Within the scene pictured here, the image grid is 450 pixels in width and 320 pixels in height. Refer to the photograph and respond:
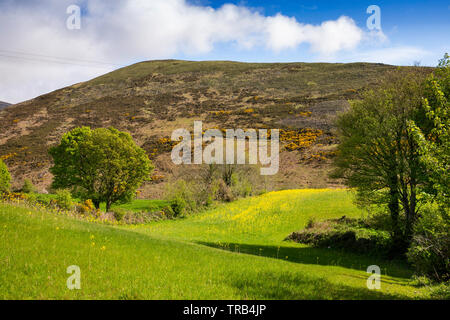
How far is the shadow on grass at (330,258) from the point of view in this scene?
16.2 m

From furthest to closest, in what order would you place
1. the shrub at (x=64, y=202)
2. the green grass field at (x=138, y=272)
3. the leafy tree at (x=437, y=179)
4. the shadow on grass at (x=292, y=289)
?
A: the shrub at (x=64, y=202), the leafy tree at (x=437, y=179), the shadow on grass at (x=292, y=289), the green grass field at (x=138, y=272)

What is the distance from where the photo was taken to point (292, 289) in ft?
26.6

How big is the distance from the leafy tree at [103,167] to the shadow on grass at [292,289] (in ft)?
87.3

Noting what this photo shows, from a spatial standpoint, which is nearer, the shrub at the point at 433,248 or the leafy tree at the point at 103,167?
the shrub at the point at 433,248

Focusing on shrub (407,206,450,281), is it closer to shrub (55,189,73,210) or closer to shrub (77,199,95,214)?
shrub (77,199,95,214)

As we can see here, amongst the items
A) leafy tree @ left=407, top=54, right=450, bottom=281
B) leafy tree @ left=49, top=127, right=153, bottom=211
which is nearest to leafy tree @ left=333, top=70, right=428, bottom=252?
leafy tree @ left=407, top=54, right=450, bottom=281

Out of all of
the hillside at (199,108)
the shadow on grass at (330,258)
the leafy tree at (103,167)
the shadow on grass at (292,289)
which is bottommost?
the shadow on grass at (330,258)

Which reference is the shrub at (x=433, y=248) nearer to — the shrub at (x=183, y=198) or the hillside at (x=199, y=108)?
the shrub at (x=183, y=198)

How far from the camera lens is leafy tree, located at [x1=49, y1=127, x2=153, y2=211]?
107 ft

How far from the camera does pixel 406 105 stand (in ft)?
60.3

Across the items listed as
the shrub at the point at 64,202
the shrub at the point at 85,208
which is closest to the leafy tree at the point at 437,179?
the shrub at the point at 85,208

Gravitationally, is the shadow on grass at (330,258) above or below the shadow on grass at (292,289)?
below

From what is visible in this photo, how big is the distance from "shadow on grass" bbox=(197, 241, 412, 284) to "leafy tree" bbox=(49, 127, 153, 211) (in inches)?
642

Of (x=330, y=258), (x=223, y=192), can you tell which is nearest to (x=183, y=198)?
(x=223, y=192)
